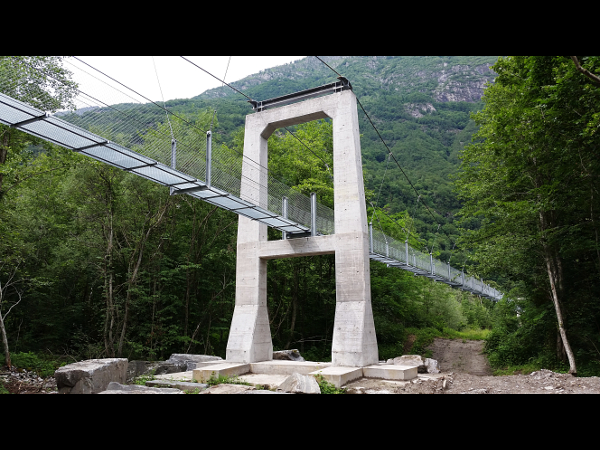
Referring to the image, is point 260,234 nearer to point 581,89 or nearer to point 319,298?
point 581,89

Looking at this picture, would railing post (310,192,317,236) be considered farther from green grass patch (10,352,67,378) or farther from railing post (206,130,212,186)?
green grass patch (10,352,67,378)

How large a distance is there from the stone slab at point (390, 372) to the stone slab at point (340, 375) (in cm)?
23

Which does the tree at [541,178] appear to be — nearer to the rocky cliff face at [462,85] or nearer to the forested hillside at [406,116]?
the forested hillside at [406,116]

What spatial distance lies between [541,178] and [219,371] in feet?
35.2

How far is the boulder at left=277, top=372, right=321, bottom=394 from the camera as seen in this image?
24.3 ft

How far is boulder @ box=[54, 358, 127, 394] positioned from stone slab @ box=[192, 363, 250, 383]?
173cm

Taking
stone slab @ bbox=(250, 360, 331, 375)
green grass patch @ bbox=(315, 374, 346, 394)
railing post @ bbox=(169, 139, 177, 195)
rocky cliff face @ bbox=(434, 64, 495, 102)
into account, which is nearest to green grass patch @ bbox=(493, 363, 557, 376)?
stone slab @ bbox=(250, 360, 331, 375)

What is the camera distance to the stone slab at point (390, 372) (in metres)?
9.34

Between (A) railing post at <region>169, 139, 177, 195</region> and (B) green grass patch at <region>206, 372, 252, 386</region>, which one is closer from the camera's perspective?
(A) railing post at <region>169, 139, 177, 195</region>

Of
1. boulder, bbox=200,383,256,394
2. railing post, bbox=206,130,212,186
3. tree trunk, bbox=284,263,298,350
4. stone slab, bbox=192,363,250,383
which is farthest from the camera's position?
tree trunk, bbox=284,263,298,350

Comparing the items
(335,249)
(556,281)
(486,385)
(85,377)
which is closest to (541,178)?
(556,281)

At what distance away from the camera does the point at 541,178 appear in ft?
43.1

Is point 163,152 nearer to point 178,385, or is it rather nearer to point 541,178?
point 178,385

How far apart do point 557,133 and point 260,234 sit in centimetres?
759
